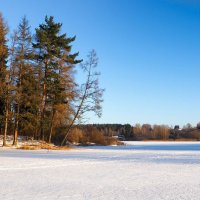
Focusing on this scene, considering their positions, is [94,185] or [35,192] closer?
[35,192]

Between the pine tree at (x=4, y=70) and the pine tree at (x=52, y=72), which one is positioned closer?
the pine tree at (x=4, y=70)

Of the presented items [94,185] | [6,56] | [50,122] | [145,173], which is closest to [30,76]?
[6,56]

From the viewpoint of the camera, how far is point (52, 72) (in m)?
42.7

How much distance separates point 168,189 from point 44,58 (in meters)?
32.5

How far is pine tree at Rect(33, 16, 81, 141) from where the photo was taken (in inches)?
1662

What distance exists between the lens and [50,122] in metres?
43.8

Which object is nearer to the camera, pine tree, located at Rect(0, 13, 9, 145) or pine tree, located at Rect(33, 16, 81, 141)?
pine tree, located at Rect(0, 13, 9, 145)

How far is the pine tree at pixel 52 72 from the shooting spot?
42219 mm

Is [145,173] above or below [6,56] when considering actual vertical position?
below

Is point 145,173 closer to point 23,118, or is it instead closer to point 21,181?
point 21,181

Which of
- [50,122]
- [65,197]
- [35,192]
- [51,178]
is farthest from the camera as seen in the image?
[50,122]

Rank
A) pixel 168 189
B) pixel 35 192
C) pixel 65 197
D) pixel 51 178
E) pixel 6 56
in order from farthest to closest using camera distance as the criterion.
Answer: pixel 6 56
pixel 51 178
pixel 168 189
pixel 35 192
pixel 65 197

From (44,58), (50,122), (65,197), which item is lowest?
(65,197)

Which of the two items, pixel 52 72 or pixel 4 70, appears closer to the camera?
pixel 4 70
